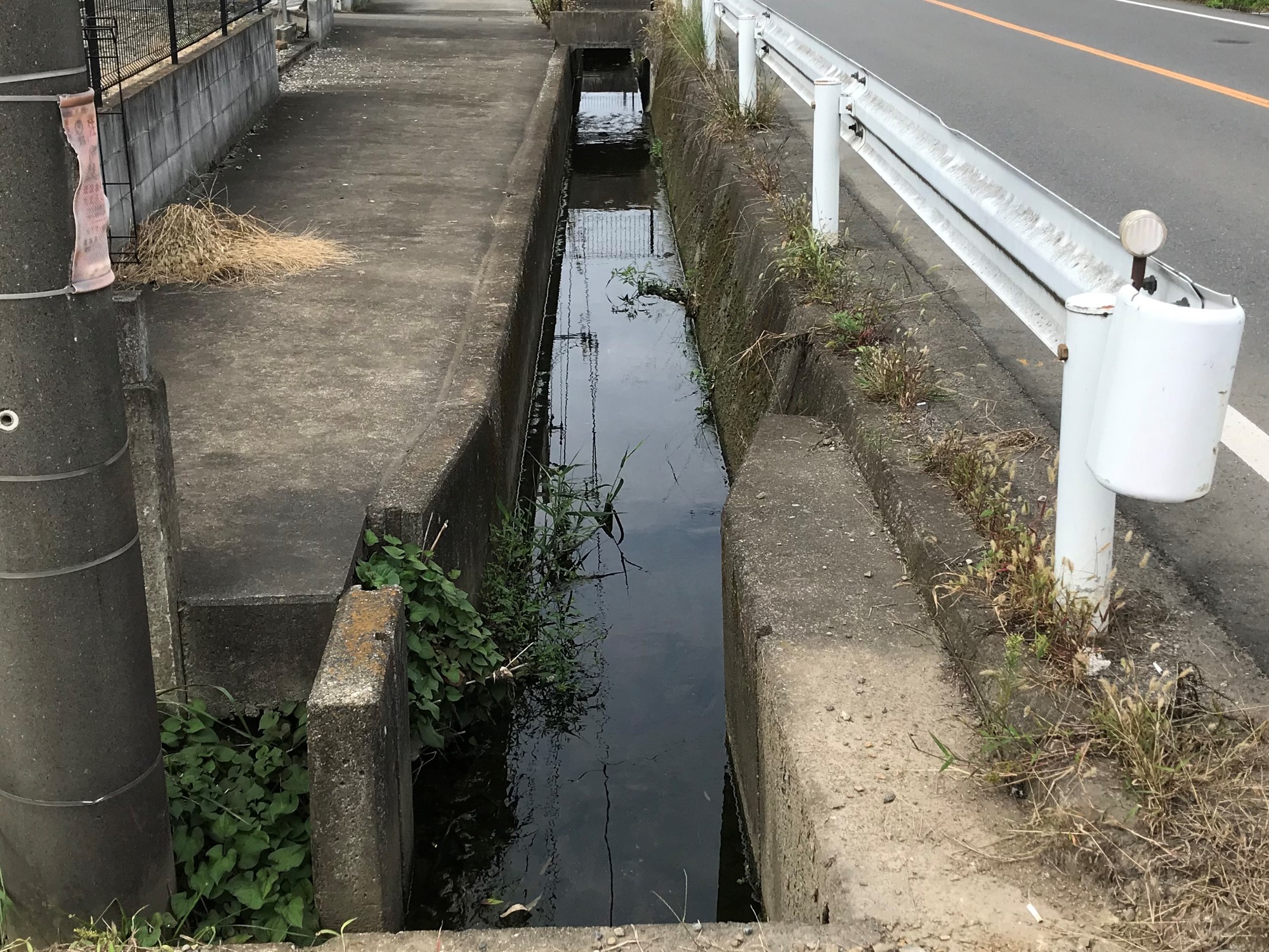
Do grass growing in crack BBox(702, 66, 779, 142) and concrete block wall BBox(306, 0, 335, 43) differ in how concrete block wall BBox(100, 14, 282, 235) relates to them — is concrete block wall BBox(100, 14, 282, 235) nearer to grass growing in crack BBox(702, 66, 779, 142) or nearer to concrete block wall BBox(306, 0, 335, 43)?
concrete block wall BBox(306, 0, 335, 43)

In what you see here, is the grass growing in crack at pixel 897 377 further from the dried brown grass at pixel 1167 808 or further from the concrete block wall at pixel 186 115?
the concrete block wall at pixel 186 115

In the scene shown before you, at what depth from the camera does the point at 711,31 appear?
38.3 feet

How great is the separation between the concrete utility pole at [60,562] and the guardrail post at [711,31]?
30.6ft

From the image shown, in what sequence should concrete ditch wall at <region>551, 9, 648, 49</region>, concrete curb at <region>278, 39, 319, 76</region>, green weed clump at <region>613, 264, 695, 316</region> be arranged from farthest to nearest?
concrete ditch wall at <region>551, 9, 648, 49</region> < concrete curb at <region>278, 39, 319, 76</region> < green weed clump at <region>613, 264, 695, 316</region>

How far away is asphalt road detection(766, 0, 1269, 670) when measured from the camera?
3906 millimetres

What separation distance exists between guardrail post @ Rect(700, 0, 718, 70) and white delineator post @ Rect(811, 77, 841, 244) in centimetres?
542

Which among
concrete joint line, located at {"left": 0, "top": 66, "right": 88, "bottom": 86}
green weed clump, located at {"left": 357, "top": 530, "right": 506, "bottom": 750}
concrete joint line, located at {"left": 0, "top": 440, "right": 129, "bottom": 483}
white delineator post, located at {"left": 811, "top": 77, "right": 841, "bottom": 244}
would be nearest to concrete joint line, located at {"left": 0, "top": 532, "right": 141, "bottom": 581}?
concrete joint line, located at {"left": 0, "top": 440, "right": 129, "bottom": 483}

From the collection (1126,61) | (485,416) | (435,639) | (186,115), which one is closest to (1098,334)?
(435,639)

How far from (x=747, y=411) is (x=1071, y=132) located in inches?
182

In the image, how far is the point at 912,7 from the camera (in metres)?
18.0

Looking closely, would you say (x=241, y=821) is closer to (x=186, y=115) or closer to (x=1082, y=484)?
(x=1082, y=484)

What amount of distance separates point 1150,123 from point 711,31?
392 cm

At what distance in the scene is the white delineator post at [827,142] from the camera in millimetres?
5906

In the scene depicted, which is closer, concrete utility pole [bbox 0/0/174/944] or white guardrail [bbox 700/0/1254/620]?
concrete utility pole [bbox 0/0/174/944]
